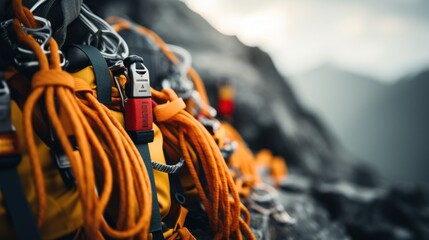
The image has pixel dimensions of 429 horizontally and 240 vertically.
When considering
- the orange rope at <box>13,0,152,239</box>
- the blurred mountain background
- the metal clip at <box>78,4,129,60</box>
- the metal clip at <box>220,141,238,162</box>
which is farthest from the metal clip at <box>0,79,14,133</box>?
the blurred mountain background

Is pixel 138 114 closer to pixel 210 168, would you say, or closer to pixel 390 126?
pixel 210 168

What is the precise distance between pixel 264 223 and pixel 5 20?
1762 millimetres

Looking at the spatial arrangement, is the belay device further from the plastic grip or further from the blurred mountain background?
the blurred mountain background

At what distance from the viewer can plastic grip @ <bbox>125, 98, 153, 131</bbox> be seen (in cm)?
132

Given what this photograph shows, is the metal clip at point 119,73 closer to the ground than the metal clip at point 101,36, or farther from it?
closer to the ground

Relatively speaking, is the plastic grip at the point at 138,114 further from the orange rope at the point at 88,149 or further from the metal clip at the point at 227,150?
the metal clip at the point at 227,150

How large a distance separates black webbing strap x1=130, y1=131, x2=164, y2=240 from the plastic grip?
3cm

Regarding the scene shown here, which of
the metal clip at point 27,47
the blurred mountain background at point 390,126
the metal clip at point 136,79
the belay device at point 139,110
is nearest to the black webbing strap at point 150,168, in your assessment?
the belay device at point 139,110

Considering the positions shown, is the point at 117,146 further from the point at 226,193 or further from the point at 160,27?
the point at 160,27

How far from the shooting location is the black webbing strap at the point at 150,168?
1.26 m

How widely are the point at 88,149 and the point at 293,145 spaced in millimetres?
6426

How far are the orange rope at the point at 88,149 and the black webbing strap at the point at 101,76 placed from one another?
0.10 meters

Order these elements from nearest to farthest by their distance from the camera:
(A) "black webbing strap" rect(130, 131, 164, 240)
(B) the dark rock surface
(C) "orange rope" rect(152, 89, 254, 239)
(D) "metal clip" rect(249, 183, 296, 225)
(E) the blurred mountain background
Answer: (A) "black webbing strap" rect(130, 131, 164, 240) → (C) "orange rope" rect(152, 89, 254, 239) → (D) "metal clip" rect(249, 183, 296, 225) → (B) the dark rock surface → (E) the blurred mountain background

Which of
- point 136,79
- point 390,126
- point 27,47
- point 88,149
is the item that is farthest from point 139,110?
point 390,126
